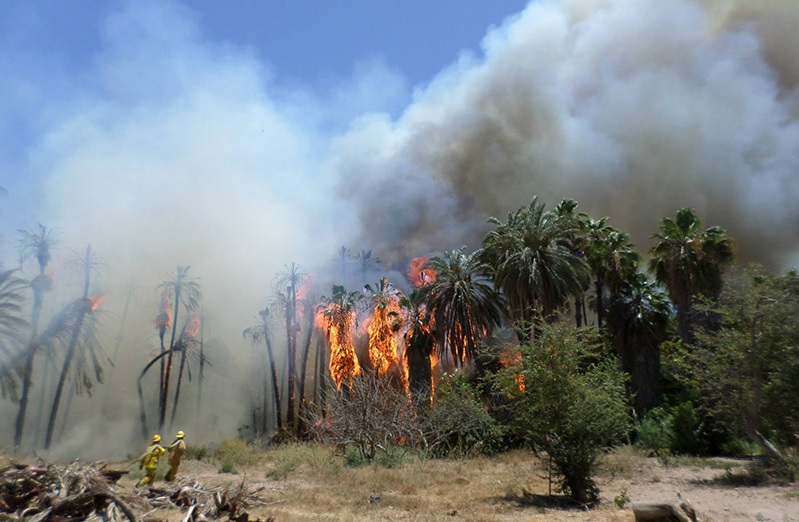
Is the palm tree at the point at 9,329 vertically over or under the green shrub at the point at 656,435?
over

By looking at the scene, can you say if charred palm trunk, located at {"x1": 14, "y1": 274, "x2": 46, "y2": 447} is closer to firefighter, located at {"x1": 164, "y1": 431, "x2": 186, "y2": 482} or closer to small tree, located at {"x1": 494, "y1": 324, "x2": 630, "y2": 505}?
firefighter, located at {"x1": 164, "y1": 431, "x2": 186, "y2": 482}

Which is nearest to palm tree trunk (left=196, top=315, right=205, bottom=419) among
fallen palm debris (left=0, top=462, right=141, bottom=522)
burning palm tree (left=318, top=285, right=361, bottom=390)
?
burning palm tree (left=318, top=285, right=361, bottom=390)

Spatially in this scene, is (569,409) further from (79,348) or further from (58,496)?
(79,348)

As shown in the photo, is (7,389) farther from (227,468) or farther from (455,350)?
(455,350)

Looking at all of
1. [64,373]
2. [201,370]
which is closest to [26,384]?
[64,373]

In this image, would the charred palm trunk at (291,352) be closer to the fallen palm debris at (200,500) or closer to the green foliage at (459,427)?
the green foliage at (459,427)

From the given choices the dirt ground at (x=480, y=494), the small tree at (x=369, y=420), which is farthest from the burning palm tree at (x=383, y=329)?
the dirt ground at (x=480, y=494)

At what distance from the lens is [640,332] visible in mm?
34438

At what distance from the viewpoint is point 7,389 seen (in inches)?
1368

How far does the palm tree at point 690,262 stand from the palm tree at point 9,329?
38.3m

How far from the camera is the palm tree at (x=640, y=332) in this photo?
34.0 m

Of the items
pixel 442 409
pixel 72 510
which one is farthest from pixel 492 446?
pixel 72 510

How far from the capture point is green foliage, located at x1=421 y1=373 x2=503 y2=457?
27719 mm

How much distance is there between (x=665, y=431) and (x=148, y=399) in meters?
36.6
